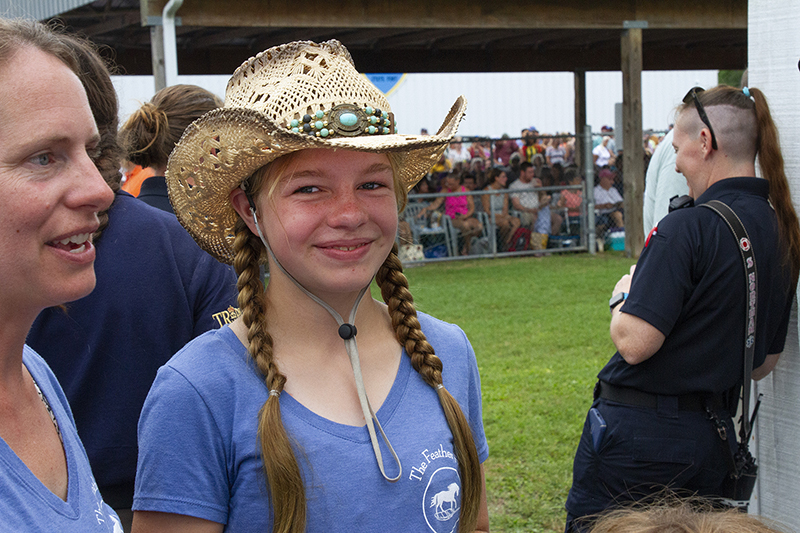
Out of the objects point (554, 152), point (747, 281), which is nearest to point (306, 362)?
point (747, 281)

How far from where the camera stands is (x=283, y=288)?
67.2 inches

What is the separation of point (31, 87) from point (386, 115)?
2.50ft

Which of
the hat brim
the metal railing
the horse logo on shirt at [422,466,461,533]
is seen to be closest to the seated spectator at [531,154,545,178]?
the metal railing

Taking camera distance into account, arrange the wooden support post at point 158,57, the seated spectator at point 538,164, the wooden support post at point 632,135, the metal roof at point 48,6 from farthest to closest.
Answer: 1. the seated spectator at point 538,164
2. the wooden support post at point 632,135
3. the metal roof at point 48,6
4. the wooden support post at point 158,57

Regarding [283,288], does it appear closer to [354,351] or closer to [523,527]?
[354,351]

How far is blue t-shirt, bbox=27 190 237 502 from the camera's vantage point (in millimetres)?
2135

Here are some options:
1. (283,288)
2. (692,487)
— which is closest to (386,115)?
(283,288)

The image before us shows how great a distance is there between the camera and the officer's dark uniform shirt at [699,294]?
2.76 m

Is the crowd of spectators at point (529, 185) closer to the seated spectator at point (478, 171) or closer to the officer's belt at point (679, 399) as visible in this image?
the seated spectator at point (478, 171)

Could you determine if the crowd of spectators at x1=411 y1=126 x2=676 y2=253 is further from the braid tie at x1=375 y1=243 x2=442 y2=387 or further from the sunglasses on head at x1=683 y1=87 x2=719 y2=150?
the braid tie at x1=375 y1=243 x2=442 y2=387

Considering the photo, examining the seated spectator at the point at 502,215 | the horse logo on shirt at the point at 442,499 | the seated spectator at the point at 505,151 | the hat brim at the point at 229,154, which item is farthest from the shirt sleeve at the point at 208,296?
the seated spectator at the point at 505,151

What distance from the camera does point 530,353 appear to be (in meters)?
7.70

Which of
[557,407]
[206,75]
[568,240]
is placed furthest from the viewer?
[206,75]

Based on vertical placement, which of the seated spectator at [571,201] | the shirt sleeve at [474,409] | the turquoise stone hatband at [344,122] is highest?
the turquoise stone hatband at [344,122]
